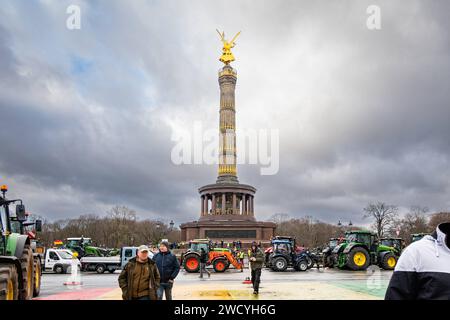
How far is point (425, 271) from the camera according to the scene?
318 centimetres

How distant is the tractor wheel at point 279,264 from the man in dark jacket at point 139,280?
1973 centimetres

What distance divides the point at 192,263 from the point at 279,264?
18.4 feet

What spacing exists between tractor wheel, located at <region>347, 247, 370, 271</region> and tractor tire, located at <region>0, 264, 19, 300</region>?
20.1 meters

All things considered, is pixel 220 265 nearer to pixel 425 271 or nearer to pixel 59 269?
pixel 59 269

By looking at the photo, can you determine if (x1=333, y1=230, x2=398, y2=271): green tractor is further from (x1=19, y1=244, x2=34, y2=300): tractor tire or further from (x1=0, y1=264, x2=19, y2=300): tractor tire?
(x1=0, y1=264, x2=19, y2=300): tractor tire

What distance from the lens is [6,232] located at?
396 inches

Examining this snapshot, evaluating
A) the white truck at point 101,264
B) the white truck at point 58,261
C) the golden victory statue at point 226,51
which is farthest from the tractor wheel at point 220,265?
the golden victory statue at point 226,51

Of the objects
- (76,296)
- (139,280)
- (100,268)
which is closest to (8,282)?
(139,280)

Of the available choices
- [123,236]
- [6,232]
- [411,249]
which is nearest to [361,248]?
[6,232]

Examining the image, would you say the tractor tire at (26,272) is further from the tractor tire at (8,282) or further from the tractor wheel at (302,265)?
the tractor wheel at (302,265)

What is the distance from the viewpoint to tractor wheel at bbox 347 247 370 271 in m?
24.3

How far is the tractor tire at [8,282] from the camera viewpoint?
6.93m

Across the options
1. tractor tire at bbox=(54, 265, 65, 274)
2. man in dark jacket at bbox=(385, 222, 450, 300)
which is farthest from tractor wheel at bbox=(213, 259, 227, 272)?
man in dark jacket at bbox=(385, 222, 450, 300)
